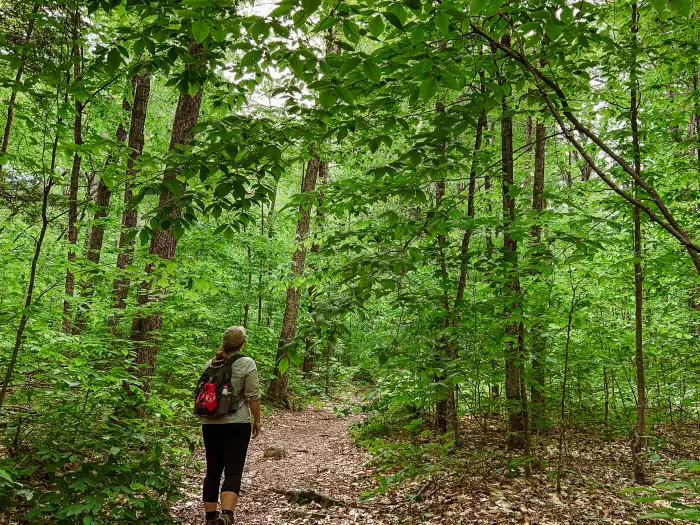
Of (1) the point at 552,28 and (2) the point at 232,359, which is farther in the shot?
(2) the point at 232,359

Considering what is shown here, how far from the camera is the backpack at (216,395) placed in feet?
14.6

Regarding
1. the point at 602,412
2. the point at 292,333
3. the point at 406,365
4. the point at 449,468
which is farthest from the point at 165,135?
the point at 602,412

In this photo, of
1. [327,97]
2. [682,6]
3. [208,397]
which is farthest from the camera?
[208,397]

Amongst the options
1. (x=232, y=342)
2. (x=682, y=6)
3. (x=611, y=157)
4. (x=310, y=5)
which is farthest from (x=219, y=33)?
(x=232, y=342)

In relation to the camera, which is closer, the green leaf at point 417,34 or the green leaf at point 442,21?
the green leaf at point 442,21

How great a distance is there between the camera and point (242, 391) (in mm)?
4645

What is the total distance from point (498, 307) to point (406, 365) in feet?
Answer: 4.34

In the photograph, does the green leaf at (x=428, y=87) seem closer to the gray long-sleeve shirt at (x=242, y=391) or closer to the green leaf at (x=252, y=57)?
the green leaf at (x=252, y=57)

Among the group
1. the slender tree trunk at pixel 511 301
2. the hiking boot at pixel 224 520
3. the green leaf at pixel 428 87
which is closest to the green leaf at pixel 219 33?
the green leaf at pixel 428 87

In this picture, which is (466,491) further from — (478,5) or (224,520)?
(478,5)

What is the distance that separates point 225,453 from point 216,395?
62 centimetres

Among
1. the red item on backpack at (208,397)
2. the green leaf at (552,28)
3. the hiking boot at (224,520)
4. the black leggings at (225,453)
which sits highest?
the green leaf at (552,28)

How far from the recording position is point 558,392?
7.43 m

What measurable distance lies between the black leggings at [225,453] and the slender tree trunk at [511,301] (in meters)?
3.04
